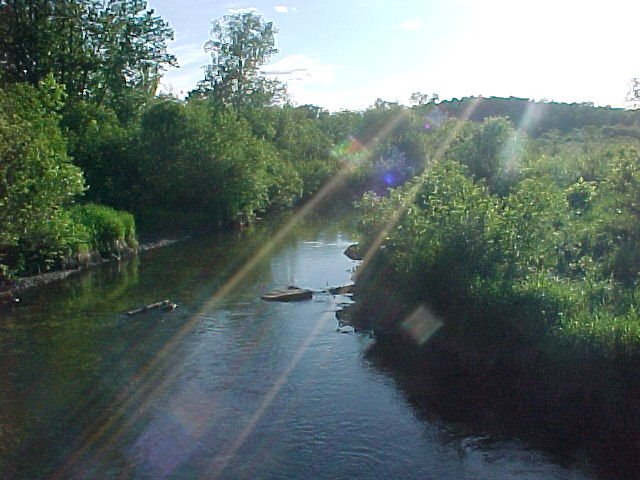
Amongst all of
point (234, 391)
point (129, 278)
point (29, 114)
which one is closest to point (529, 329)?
point (234, 391)

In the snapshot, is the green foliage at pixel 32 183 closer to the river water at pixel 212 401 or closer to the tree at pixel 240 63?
the river water at pixel 212 401

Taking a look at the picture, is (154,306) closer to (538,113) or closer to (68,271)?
(68,271)

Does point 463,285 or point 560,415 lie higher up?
point 463,285

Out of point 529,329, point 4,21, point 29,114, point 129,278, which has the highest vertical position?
point 4,21

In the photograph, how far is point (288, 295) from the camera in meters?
24.8

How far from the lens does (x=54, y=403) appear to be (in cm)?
1523

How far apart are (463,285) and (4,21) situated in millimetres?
34408

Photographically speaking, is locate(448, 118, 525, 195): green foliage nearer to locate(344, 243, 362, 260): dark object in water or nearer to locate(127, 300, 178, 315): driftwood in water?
locate(344, 243, 362, 260): dark object in water

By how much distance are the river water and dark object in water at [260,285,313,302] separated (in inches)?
16.1

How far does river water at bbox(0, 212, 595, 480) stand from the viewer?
40.4 ft

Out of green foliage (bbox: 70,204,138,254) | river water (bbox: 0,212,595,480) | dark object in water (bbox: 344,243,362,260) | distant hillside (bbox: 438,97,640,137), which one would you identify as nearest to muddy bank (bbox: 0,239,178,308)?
green foliage (bbox: 70,204,138,254)

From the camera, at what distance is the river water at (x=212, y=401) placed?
40.4ft

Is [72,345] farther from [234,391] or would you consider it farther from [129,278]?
[129,278]

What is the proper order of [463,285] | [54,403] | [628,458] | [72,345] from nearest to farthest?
[628,458], [54,403], [463,285], [72,345]
